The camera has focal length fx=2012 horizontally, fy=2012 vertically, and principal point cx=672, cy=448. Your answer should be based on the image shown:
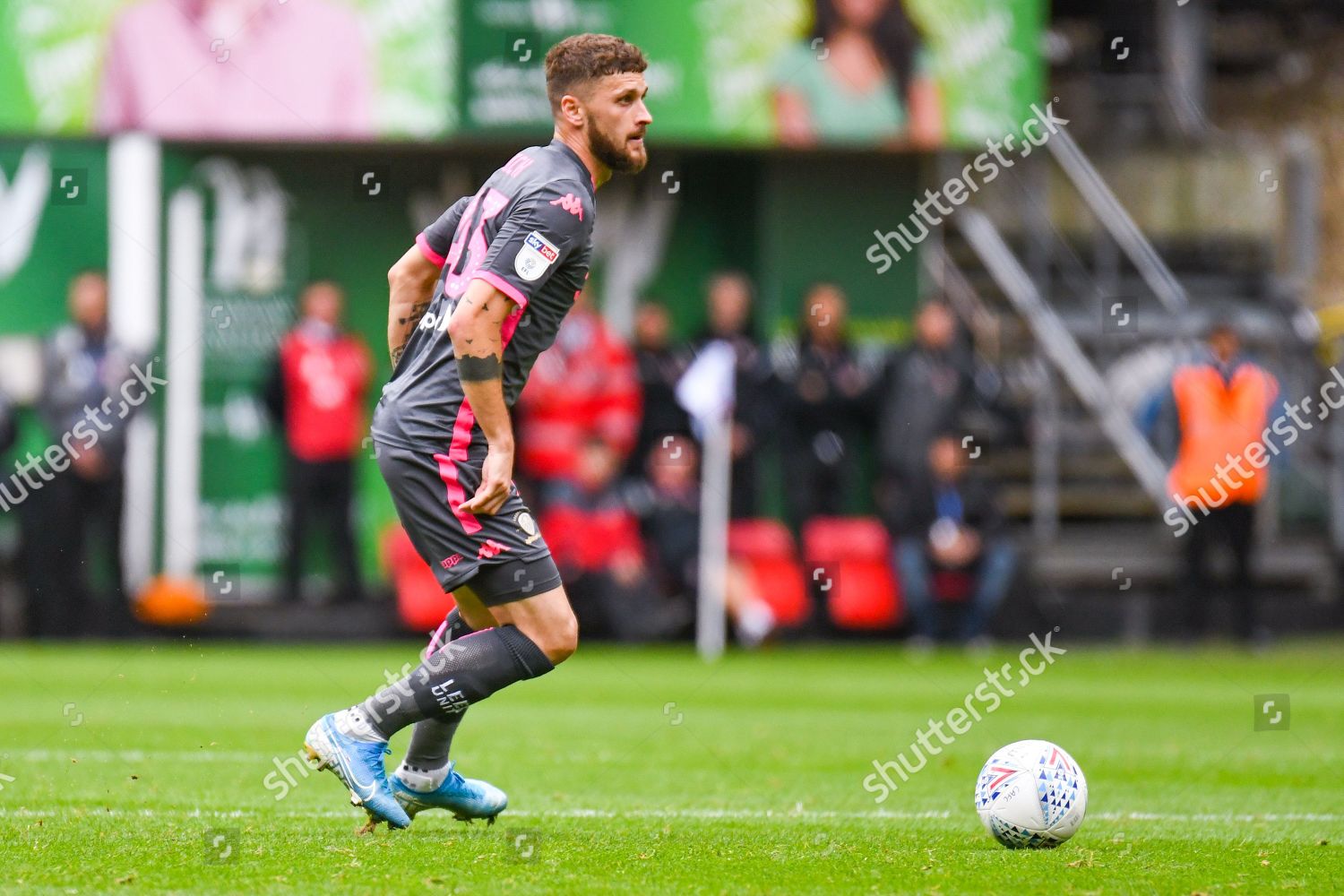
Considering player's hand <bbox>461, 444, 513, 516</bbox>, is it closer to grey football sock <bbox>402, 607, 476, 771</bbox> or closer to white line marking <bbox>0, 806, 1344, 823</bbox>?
grey football sock <bbox>402, 607, 476, 771</bbox>

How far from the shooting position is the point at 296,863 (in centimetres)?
535

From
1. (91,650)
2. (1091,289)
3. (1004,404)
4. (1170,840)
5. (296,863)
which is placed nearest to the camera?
(296,863)

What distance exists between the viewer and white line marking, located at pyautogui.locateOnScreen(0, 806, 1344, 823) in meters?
6.48

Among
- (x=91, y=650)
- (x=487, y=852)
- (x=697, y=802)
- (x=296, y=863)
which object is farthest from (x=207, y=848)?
(x=91, y=650)

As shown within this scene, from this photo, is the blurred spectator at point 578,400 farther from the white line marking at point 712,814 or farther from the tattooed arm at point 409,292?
the tattooed arm at point 409,292

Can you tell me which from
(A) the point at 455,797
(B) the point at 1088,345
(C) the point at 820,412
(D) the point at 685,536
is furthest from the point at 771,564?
(A) the point at 455,797

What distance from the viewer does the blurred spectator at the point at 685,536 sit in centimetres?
1599

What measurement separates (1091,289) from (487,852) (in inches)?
560

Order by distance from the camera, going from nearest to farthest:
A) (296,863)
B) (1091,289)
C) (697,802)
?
(296,863)
(697,802)
(1091,289)

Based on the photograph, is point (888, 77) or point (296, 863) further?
point (888, 77)

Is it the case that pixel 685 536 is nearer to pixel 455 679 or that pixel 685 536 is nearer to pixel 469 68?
pixel 469 68

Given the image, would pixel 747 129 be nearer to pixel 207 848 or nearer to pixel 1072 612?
pixel 1072 612

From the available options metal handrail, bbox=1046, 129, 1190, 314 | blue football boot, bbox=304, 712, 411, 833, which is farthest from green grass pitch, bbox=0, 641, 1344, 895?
metal handrail, bbox=1046, 129, 1190, 314

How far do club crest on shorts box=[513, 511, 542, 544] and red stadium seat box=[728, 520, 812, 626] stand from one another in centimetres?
1038
